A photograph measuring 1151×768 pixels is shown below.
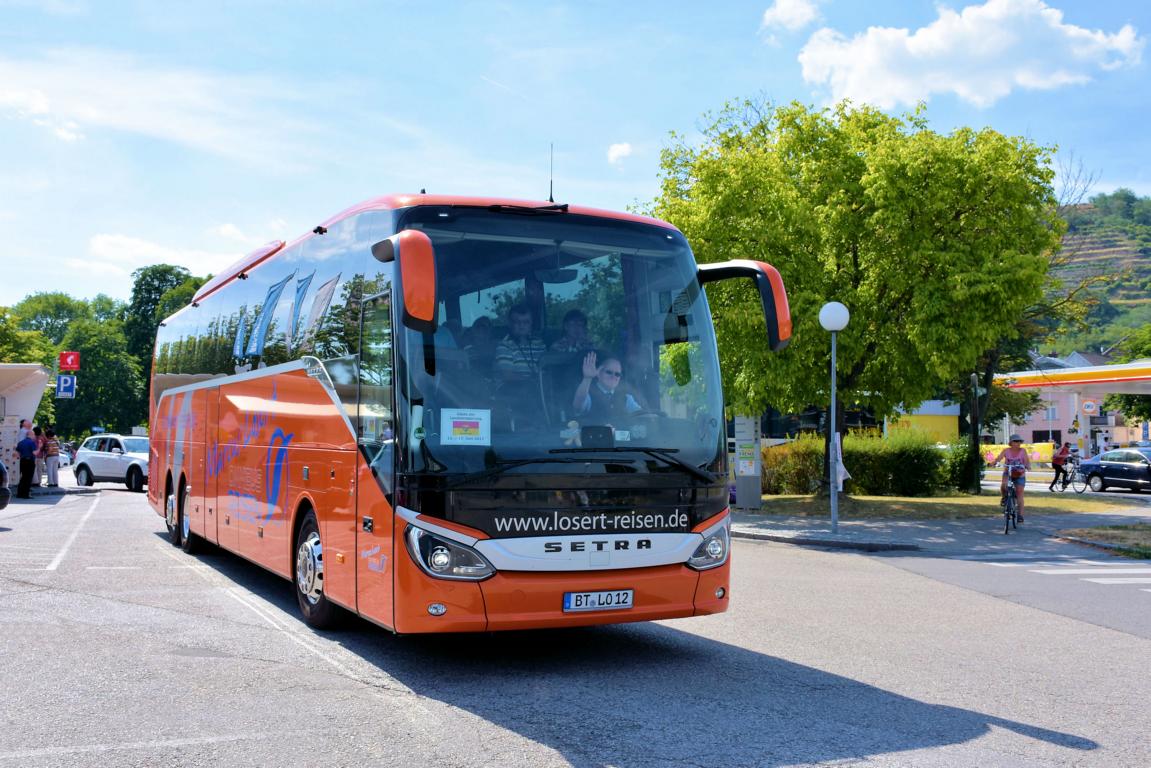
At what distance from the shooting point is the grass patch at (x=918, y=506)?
2544 cm

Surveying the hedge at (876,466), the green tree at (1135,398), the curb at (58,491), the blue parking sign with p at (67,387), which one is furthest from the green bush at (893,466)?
the green tree at (1135,398)

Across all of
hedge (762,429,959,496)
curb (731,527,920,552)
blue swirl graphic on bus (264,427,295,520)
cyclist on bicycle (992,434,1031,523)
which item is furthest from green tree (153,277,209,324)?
blue swirl graphic on bus (264,427,295,520)

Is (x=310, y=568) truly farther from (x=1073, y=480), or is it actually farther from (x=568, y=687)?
(x=1073, y=480)

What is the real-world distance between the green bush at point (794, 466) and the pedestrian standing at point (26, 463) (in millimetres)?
19577

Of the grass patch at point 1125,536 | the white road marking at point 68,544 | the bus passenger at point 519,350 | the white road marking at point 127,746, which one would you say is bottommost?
the grass patch at point 1125,536

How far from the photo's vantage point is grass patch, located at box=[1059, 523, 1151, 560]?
1795cm

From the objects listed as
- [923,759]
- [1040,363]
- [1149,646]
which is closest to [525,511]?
[923,759]

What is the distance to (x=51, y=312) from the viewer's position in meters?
108

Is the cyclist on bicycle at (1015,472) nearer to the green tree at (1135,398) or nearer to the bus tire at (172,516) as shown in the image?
the bus tire at (172,516)

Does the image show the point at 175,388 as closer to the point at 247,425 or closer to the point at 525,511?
the point at 247,425

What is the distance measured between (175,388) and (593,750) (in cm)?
1219

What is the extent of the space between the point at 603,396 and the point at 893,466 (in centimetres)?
2604

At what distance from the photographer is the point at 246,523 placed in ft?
36.4

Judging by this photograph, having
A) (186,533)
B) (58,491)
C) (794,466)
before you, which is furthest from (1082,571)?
(58,491)
